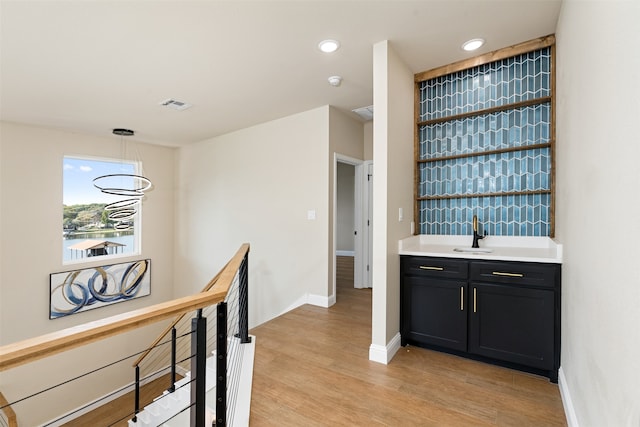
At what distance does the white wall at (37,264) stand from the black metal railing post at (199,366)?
16.0 feet

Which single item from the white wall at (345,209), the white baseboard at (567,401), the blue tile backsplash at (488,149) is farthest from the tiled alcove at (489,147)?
the white wall at (345,209)

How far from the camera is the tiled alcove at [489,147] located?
107 inches

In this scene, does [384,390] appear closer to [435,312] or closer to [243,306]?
[435,312]

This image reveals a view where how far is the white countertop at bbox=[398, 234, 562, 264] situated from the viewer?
2.29 meters

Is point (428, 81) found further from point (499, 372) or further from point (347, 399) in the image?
point (347, 399)

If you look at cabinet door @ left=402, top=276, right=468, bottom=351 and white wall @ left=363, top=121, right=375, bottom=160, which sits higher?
white wall @ left=363, top=121, right=375, bottom=160

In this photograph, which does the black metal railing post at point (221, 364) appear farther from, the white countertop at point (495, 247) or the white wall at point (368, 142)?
the white wall at point (368, 142)

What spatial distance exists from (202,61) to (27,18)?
3.94ft

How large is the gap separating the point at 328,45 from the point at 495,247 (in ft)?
7.97

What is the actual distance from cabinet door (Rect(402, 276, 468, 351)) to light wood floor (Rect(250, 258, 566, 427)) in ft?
0.50

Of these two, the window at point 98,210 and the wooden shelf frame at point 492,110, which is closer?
the wooden shelf frame at point 492,110

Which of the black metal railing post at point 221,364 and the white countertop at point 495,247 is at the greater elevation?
the white countertop at point 495,247

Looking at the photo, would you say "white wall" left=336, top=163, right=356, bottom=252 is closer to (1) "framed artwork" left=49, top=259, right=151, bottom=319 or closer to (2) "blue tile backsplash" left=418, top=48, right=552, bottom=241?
(1) "framed artwork" left=49, top=259, right=151, bottom=319

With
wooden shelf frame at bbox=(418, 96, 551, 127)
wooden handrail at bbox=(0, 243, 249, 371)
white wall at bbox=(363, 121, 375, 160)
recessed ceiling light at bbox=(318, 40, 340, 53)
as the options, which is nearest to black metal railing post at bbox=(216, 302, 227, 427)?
wooden handrail at bbox=(0, 243, 249, 371)
